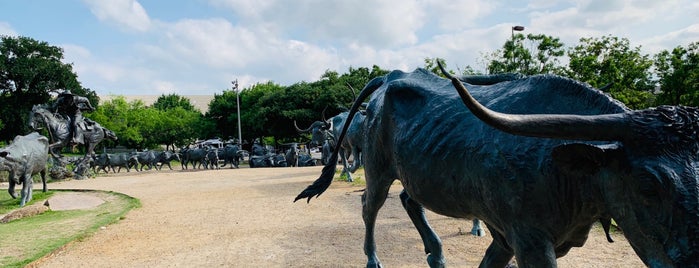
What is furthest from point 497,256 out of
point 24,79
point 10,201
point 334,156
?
point 24,79

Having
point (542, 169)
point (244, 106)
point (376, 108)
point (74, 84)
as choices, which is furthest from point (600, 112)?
point (244, 106)

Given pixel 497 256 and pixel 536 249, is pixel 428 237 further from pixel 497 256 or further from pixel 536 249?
pixel 536 249

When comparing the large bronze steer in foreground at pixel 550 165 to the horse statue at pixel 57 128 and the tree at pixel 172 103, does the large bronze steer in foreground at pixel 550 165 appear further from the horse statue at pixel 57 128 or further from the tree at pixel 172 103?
the tree at pixel 172 103

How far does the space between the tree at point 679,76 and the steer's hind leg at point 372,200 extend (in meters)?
20.0

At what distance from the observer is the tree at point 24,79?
3557cm

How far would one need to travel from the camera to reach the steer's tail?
4.23 meters

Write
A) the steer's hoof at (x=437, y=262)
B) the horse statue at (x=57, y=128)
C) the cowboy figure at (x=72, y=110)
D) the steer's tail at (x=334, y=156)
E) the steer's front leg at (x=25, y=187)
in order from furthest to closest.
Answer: the cowboy figure at (x=72, y=110)
the horse statue at (x=57, y=128)
the steer's front leg at (x=25, y=187)
the steer's tail at (x=334, y=156)
the steer's hoof at (x=437, y=262)

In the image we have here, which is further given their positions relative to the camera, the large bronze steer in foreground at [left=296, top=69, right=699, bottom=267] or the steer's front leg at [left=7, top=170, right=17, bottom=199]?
the steer's front leg at [left=7, top=170, right=17, bottom=199]

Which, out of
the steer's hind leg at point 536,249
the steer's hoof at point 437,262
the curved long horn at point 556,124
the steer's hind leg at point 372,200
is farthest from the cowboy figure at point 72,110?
the curved long horn at point 556,124

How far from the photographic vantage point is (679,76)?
66.6 feet

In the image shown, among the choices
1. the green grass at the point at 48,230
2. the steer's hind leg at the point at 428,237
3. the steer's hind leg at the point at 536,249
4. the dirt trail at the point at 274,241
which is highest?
the steer's hind leg at the point at 536,249

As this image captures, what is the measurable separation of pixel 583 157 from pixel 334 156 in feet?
9.64

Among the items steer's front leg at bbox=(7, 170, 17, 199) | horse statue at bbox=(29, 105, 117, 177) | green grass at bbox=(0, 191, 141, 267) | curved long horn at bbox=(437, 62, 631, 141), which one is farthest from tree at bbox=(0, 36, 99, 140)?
curved long horn at bbox=(437, 62, 631, 141)

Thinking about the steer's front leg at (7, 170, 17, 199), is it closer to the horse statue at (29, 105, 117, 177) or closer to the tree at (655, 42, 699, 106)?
the horse statue at (29, 105, 117, 177)
